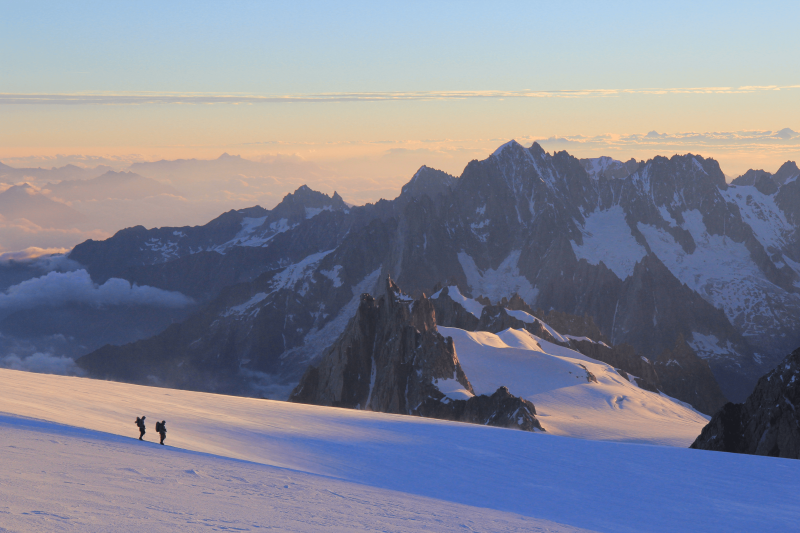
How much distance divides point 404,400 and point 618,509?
96.8 metres

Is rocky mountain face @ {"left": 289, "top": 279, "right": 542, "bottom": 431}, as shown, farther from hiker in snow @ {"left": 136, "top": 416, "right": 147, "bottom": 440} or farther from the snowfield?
hiker in snow @ {"left": 136, "top": 416, "right": 147, "bottom": 440}

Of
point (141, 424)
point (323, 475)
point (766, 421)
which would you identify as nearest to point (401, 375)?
point (766, 421)

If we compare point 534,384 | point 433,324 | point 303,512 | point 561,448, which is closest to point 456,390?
point 534,384

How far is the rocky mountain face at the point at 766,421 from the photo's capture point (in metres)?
57.7

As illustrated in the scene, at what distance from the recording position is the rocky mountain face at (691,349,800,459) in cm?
5766

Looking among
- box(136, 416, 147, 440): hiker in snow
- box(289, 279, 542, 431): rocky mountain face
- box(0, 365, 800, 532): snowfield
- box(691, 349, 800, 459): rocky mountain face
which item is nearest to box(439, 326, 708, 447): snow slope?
box(289, 279, 542, 431): rocky mountain face

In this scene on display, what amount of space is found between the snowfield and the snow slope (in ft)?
213

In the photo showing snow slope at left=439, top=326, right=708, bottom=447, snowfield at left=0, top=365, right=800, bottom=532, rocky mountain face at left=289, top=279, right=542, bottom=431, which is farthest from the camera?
A: rocky mountain face at left=289, top=279, right=542, bottom=431

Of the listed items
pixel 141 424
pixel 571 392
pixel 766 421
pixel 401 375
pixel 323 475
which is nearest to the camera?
pixel 323 475

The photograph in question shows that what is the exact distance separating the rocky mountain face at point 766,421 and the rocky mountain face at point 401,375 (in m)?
40.2

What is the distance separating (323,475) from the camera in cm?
2902

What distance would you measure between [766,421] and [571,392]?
232 ft

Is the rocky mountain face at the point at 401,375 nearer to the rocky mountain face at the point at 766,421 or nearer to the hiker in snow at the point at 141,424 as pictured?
the rocky mountain face at the point at 766,421

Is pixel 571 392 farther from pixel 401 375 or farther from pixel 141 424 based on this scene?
pixel 141 424
